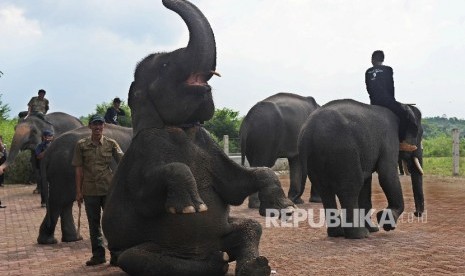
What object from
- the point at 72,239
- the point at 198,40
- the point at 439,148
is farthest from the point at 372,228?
the point at 439,148

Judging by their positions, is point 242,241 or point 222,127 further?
point 222,127

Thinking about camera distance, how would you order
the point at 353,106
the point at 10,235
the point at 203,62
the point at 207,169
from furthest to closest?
the point at 10,235, the point at 353,106, the point at 207,169, the point at 203,62

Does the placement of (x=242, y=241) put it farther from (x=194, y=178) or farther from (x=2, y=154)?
(x=2, y=154)

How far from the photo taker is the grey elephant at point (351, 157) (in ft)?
26.7

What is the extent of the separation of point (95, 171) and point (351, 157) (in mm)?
3111

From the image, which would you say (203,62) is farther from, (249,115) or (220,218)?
(249,115)

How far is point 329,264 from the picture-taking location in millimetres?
6438

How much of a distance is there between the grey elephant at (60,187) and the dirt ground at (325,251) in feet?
0.72

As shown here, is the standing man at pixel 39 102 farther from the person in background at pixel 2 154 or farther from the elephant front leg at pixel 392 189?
the elephant front leg at pixel 392 189

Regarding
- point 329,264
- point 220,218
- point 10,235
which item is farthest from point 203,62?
point 10,235

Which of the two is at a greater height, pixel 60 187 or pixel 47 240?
pixel 60 187

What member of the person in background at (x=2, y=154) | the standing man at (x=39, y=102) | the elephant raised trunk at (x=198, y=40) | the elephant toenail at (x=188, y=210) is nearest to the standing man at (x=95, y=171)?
the elephant raised trunk at (x=198, y=40)

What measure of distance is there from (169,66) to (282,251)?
9.28 ft

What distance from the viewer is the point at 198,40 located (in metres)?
5.16
